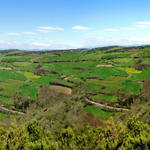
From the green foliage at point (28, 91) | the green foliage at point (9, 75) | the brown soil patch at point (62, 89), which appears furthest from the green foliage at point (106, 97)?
the green foliage at point (9, 75)

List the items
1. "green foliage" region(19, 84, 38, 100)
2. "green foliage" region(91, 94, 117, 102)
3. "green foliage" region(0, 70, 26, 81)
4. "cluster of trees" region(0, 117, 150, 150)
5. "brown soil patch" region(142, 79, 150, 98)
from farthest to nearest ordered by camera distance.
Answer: "green foliage" region(0, 70, 26, 81) → "green foliage" region(19, 84, 38, 100) → "green foliage" region(91, 94, 117, 102) → "brown soil patch" region(142, 79, 150, 98) → "cluster of trees" region(0, 117, 150, 150)

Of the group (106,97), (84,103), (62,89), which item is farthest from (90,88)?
(62,89)

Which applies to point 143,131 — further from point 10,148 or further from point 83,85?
point 83,85

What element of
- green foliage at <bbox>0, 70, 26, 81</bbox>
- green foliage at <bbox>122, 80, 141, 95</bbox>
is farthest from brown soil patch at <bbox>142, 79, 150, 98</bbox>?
green foliage at <bbox>0, 70, 26, 81</bbox>

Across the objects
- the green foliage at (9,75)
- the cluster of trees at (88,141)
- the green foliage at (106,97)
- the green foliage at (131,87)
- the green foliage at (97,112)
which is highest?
the green foliage at (9,75)

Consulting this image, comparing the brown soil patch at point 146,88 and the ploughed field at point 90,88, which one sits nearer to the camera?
the ploughed field at point 90,88

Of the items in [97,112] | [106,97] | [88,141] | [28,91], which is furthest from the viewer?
[28,91]

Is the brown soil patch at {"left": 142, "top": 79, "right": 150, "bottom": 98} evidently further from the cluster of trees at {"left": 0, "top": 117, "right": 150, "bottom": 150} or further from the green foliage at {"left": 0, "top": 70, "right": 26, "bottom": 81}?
the green foliage at {"left": 0, "top": 70, "right": 26, "bottom": 81}

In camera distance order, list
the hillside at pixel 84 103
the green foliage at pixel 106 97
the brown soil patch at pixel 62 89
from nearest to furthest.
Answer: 1. the hillside at pixel 84 103
2. the green foliage at pixel 106 97
3. the brown soil patch at pixel 62 89

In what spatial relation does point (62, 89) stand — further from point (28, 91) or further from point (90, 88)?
point (28, 91)

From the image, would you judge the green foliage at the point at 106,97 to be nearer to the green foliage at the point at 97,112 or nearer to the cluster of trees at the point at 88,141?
the green foliage at the point at 97,112

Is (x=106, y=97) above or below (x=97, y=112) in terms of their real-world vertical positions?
above

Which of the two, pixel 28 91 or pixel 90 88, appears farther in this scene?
pixel 90 88

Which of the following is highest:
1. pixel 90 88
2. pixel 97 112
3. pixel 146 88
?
pixel 146 88
